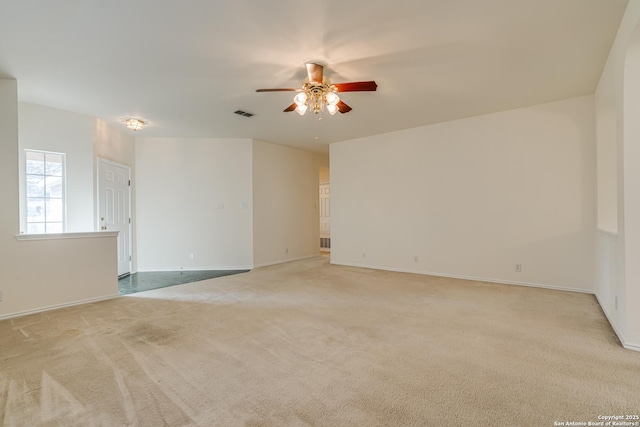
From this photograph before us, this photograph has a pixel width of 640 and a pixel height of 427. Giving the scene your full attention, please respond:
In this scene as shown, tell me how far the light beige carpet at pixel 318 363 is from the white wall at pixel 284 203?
109 inches

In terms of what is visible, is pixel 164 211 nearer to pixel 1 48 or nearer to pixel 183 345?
pixel 1 48

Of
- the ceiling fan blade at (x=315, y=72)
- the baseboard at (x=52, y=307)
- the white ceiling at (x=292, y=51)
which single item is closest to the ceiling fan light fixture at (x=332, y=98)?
the ceiling fan blade at (x=315, y=72)

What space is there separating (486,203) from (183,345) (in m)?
4.55

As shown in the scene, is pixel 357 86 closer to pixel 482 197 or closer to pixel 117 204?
pixel 482 197

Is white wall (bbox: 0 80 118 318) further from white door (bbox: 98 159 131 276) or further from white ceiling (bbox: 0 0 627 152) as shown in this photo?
white door (bbox: 98 159 131 276)

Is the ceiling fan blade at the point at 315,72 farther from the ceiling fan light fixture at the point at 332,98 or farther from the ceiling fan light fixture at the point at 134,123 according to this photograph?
the ceiling fan light fixture at the point at 134,123

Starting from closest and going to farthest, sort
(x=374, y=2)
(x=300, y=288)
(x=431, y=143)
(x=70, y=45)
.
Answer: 1. (x=374, y=2)
2. (x=70, y=45)
3. (x=300, y=288)
4. (x=431, y=143)

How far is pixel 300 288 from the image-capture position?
14.9 feet

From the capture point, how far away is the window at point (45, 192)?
4242mm

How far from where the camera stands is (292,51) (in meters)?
2.86

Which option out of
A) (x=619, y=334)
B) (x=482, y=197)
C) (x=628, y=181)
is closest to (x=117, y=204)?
(x=482, y=197)

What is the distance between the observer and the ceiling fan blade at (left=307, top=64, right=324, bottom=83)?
10.1 ft

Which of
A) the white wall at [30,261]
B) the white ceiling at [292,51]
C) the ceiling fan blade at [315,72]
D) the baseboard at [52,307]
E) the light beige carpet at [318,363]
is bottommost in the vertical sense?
the light beige carpet at [318,363]

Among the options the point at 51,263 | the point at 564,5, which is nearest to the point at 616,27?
the point at 564,5
